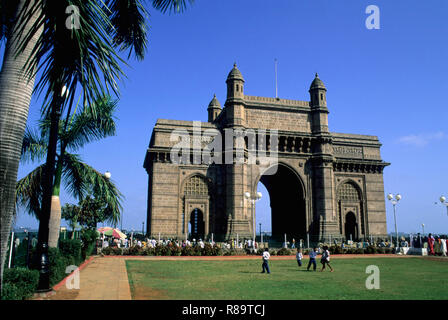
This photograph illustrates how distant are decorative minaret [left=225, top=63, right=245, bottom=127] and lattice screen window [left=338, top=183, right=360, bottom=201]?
46.8 ft

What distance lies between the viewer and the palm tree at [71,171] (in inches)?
464

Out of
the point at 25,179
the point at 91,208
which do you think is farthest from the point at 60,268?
the point at 91,208

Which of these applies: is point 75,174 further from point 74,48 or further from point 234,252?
point 234,252

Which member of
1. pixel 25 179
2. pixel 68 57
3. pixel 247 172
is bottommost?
pixel 25 179

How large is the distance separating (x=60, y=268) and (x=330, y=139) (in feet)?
105

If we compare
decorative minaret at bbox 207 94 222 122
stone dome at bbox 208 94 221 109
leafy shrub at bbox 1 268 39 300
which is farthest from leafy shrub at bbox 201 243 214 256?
stone dome at bbox 208 94 221 109

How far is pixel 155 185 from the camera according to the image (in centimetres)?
3347

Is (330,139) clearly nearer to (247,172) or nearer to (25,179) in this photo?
(247,172)

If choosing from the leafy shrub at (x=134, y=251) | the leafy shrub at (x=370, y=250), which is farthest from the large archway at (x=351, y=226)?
the leafy shrub at (x=134, y=251)

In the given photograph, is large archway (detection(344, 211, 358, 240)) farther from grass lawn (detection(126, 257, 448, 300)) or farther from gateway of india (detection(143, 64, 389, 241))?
grass lawn (detection(126, 257, 448, 300))

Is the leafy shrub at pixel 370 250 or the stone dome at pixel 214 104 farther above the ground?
the stone dome at pixel 214 104

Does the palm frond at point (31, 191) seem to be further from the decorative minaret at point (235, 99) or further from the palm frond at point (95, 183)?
the decorative minaret at point (235, 99)

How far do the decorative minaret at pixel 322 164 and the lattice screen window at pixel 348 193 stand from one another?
9.36 ft
